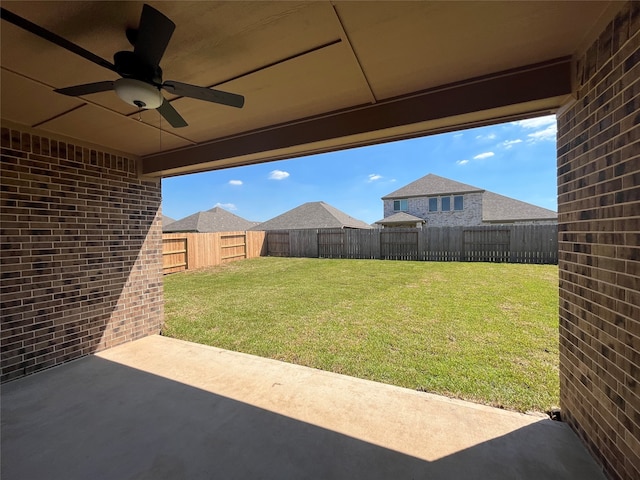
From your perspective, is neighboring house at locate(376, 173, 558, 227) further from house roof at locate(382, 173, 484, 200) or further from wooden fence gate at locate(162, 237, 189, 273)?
wooden fence gate at locate(162, 237, 189, 273)

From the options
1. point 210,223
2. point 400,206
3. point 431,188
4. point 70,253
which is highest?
point 431,188

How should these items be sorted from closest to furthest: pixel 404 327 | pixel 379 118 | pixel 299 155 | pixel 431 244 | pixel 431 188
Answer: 1. pixel 379 118
2. pixel 299 155
3. pixel 404 327
4. pixel 431 244
5. pixel 431 188

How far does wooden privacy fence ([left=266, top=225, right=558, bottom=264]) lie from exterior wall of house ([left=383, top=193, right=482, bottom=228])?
23.4ft

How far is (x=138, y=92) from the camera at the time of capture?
65.0 inches

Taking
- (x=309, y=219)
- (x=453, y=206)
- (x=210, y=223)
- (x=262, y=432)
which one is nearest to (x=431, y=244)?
(x=453, y=206)

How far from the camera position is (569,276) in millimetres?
2045

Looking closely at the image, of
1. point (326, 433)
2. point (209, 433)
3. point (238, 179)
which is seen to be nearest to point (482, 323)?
point (326, 433)

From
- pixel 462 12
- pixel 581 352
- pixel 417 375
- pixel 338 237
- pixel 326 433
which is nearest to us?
pixel 462 12

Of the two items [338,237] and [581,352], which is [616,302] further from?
[338,237]

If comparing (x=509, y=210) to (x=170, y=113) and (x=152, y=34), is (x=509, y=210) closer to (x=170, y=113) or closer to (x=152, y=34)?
(x=170, y=113)

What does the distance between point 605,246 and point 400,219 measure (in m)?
18.6

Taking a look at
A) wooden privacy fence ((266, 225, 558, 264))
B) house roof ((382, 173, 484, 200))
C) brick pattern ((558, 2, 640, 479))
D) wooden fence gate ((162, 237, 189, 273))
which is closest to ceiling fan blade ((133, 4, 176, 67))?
brick pattern ((558, 2, 640, 479))

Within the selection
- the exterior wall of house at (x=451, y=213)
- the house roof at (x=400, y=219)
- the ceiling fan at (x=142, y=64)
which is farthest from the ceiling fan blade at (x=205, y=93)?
the exterior wall of house at (x=451, y=213)

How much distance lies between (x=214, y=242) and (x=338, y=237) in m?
6.13
